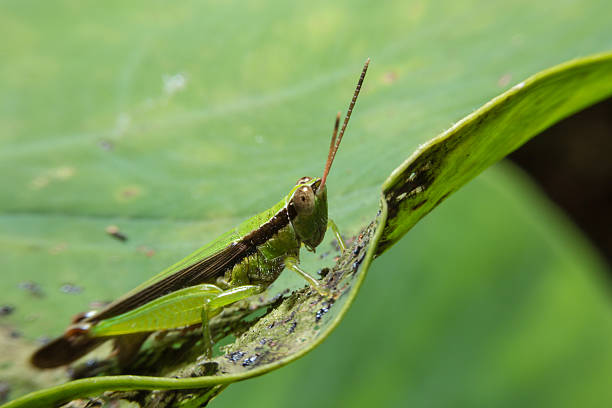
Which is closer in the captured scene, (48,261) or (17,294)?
(17,294)

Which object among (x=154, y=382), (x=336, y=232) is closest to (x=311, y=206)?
(x=336, y=232)

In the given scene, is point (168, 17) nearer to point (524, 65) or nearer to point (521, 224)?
point (524, 65)

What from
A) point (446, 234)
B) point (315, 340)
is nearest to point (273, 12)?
point (446, 234)

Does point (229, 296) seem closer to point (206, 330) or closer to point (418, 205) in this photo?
point (206, 330)

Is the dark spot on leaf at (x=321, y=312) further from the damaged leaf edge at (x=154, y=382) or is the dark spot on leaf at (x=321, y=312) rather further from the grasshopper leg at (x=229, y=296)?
the grasshopper leg at (x=229, y=296)

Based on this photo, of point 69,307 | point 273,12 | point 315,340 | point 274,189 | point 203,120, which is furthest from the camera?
point 273,12
